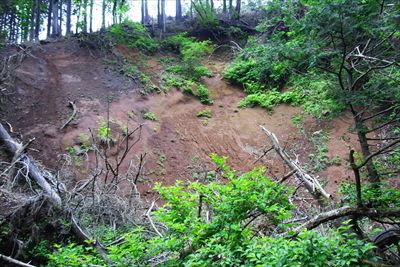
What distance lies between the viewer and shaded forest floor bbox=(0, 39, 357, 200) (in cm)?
1270

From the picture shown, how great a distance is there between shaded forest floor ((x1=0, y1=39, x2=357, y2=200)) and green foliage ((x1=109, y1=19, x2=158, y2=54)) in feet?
6.88

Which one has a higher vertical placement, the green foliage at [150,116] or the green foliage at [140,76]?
the green foliage at [140,76]

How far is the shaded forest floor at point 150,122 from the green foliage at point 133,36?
6.88 ft

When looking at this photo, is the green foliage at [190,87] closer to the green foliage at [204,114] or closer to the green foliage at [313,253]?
the green foliage at [204,114]

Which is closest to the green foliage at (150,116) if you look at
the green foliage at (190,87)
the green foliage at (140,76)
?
the green foliage at (140,76)

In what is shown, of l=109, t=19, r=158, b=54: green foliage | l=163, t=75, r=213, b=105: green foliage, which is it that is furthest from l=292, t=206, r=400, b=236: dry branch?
l=109, t=19, r=158, b=54: green foliage

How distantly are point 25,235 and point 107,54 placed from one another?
43.4 feet

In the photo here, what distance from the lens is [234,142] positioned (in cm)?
1555

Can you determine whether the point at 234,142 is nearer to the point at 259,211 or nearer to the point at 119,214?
the point at 119,214

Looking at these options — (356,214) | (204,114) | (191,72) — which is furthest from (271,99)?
A: (356,214)

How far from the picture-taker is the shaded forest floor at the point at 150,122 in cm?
1270

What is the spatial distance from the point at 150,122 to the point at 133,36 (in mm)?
8359

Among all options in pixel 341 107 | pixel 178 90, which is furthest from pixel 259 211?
pixel 178 90

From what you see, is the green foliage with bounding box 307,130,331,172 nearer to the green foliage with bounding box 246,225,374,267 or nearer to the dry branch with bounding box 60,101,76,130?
the dry branch with bounding box 60,101,76,130
